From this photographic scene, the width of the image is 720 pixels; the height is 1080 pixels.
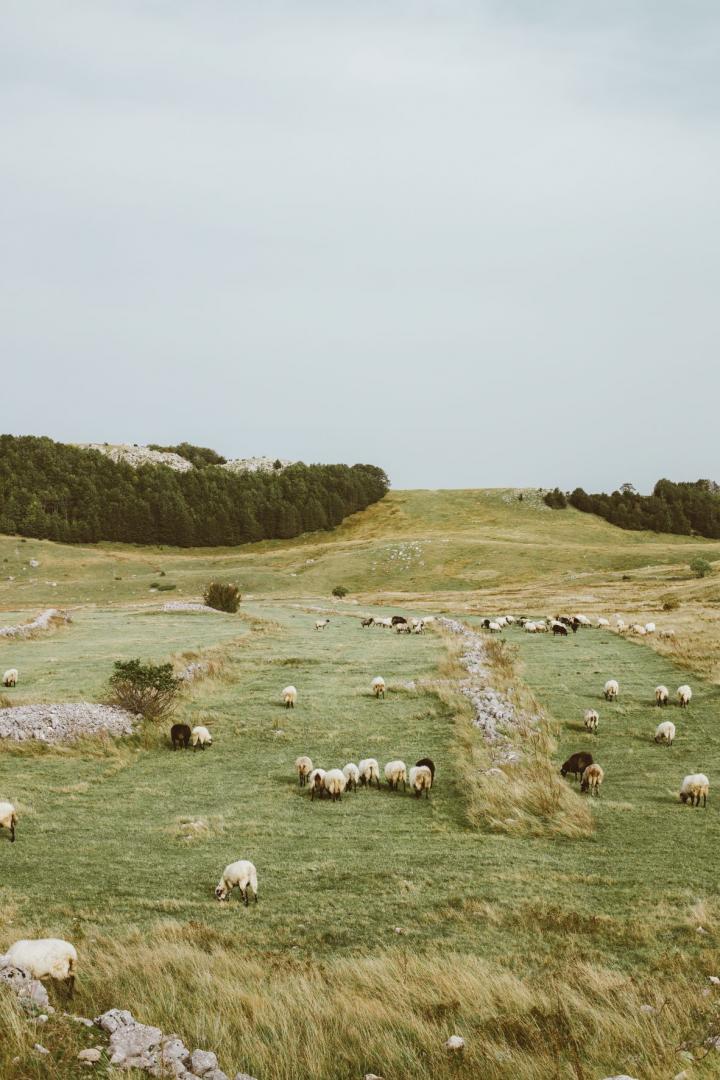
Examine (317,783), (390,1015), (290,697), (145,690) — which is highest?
(390,1015)

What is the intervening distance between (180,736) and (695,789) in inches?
546

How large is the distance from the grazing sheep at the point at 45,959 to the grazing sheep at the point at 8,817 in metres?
6.56

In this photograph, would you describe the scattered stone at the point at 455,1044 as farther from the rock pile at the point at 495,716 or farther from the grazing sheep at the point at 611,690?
the grazing sheep at the point at 611,690

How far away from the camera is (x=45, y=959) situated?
25.3 ft

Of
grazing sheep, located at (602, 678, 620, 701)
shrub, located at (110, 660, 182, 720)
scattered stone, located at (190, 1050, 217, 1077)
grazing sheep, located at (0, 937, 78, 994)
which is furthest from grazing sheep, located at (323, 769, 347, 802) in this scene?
grazing sheep, located at (602, 678, 620, 701)

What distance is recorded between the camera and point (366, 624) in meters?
49.9

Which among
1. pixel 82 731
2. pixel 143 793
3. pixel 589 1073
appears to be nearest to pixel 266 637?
pixel 82 731

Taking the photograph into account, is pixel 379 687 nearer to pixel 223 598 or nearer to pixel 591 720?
pixel 591 720

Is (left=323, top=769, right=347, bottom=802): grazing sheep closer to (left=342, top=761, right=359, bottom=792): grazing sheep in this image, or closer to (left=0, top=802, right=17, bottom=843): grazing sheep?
(left=342, top=761, right=359, bottom=792): grazing sheep

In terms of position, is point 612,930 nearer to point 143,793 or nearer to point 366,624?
point 143,793

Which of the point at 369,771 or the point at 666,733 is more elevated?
the point at 666,733

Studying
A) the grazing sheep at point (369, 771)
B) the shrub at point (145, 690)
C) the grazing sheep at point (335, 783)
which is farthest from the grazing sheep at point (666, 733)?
the shrub at point (145, 690)

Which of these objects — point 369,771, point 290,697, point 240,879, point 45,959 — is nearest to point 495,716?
point 369,771

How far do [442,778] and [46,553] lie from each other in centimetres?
Result: 10638
